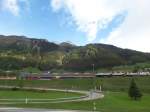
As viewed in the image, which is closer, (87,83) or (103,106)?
(103,106)

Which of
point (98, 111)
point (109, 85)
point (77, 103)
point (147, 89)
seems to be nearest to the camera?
point (98, 111)

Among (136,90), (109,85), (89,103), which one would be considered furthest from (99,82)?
(89,103)

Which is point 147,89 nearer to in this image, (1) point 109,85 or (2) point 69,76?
(1) point 109,85

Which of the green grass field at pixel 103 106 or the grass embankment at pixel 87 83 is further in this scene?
the grass embankment at pixel 87 83

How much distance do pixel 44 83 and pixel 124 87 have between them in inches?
1110

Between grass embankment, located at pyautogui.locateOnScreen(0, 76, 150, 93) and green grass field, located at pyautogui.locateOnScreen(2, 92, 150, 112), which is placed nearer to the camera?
green grass field, located at pyautogui.locateOnScreen(2, 92, 150, 112)

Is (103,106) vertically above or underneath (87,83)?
underneath

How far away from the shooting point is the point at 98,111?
2106 inches

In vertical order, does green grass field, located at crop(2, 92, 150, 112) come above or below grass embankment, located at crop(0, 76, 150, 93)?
below

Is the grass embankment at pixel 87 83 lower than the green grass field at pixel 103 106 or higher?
higher

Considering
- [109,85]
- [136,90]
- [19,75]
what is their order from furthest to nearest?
1. [19,75]
2. [109,85]
3. [136,90]

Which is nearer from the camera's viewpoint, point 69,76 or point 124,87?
point 124,87

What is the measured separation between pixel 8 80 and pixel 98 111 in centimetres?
9700

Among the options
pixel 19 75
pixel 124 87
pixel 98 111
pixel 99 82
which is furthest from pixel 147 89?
pixel 98 111
